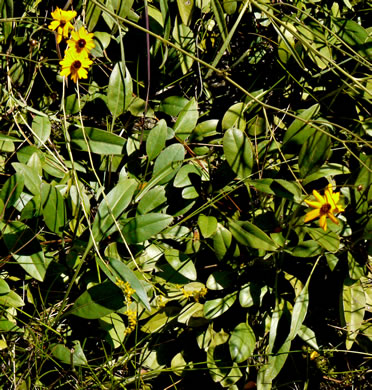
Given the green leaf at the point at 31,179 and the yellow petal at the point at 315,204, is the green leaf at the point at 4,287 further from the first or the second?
the yellow petal at the point at 315,204

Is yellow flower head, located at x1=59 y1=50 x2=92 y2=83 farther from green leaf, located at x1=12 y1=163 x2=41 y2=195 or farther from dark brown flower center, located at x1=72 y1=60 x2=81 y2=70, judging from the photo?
green leaf, located at x1=12 y1=163 x2=41 y2=195

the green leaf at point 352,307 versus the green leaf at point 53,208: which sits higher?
the green leaf at point 53,208

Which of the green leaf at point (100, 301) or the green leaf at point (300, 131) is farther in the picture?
the green leaf at point (300, 131)

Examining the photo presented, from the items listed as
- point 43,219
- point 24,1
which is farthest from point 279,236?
point 24,1

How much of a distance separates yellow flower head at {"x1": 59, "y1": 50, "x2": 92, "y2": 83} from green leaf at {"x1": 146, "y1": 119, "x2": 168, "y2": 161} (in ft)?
0.72

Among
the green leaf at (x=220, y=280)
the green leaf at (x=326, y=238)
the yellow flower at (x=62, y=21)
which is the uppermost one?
the yellow flower at (x=62, y=21)

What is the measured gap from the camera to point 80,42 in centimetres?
122

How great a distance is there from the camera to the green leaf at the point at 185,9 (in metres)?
1.30

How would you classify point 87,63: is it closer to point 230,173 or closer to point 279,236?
point 230,173

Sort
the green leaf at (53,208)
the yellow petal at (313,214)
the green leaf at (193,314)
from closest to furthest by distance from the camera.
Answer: the yellow petal at (313,214) < the green leaf at (53,208) < the green leaf at (193,314)

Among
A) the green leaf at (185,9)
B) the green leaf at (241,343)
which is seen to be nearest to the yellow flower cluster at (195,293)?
the green leaf at (241,343)

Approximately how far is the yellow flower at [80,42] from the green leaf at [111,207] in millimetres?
340

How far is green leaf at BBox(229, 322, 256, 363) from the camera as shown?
1.24m

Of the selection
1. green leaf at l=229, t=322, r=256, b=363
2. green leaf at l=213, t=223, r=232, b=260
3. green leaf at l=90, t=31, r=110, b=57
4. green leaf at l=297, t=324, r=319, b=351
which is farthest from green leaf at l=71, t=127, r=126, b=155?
green leaf at l=297, t=324, r=319, b=351
